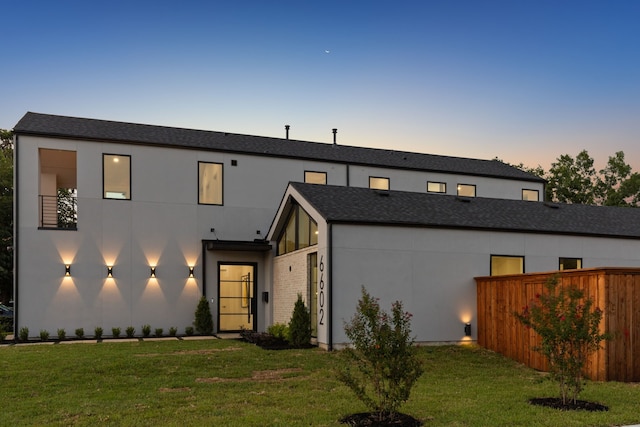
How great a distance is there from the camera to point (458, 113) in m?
22.2

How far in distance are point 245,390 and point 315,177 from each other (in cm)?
1281

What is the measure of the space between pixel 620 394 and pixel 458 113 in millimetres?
15811

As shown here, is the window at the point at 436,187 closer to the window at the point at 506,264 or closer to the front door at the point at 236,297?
the window at the point at 506,264

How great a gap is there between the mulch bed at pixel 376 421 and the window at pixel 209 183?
13.4 meters

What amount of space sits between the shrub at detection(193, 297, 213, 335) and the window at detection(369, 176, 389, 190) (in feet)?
27.3

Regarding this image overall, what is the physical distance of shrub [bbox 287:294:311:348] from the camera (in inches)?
549

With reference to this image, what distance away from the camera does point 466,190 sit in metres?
23.1

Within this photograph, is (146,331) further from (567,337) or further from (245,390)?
(567,337)

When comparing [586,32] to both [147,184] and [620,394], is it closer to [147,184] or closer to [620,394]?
[620,394]

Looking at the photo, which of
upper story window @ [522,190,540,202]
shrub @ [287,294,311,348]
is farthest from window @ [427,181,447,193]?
shrub @ [287,294,311,348]

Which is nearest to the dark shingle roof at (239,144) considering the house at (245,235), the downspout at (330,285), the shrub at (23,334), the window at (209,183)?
the house at (245,235)

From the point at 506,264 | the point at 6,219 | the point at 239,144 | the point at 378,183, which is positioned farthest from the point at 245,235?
the point at 6,219

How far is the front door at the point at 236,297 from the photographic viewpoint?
18.8 m

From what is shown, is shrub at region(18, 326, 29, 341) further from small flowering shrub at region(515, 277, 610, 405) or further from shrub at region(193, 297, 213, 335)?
small flowering shrub at region(515, 277, 610, 405)
